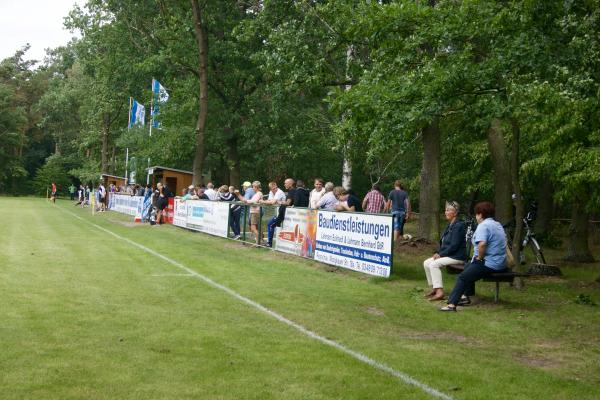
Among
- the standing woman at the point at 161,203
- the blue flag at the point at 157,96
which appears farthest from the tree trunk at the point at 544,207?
the blue flag at the point at 157,96

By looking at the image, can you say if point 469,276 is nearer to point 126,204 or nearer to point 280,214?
point 280,214

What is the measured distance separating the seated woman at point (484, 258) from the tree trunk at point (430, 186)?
9.75 metres

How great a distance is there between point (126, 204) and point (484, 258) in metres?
35.1

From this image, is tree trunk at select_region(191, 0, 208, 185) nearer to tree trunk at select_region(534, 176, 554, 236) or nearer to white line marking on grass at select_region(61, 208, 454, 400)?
tree trunk at select_region(534, 176, 554, 236)

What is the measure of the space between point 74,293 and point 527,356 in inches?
246

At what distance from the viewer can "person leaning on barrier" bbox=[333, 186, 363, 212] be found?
16.4m

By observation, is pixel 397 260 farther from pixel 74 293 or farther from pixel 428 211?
pixel 74 293

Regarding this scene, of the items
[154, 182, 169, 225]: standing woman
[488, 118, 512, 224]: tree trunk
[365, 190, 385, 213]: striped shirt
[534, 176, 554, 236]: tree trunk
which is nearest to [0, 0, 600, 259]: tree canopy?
[488, 118, 512, 224]: tree trunk

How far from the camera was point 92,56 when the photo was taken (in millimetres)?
46844

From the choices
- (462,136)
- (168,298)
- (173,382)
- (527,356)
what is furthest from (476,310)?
(462,136)

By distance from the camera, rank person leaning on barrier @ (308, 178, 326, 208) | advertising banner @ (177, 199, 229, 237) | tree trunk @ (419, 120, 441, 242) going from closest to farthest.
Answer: person leaning on barrier @ (308, 178, 326, 208), tree trunk @ (419, 120, 441, 242), advertising banner @ (177, 199, 229, 237)

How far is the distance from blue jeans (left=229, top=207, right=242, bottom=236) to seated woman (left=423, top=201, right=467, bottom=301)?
10.2 meters

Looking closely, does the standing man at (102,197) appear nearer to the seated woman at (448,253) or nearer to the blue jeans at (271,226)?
the blue jeans at (271,226)

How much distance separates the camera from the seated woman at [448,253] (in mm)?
11680
